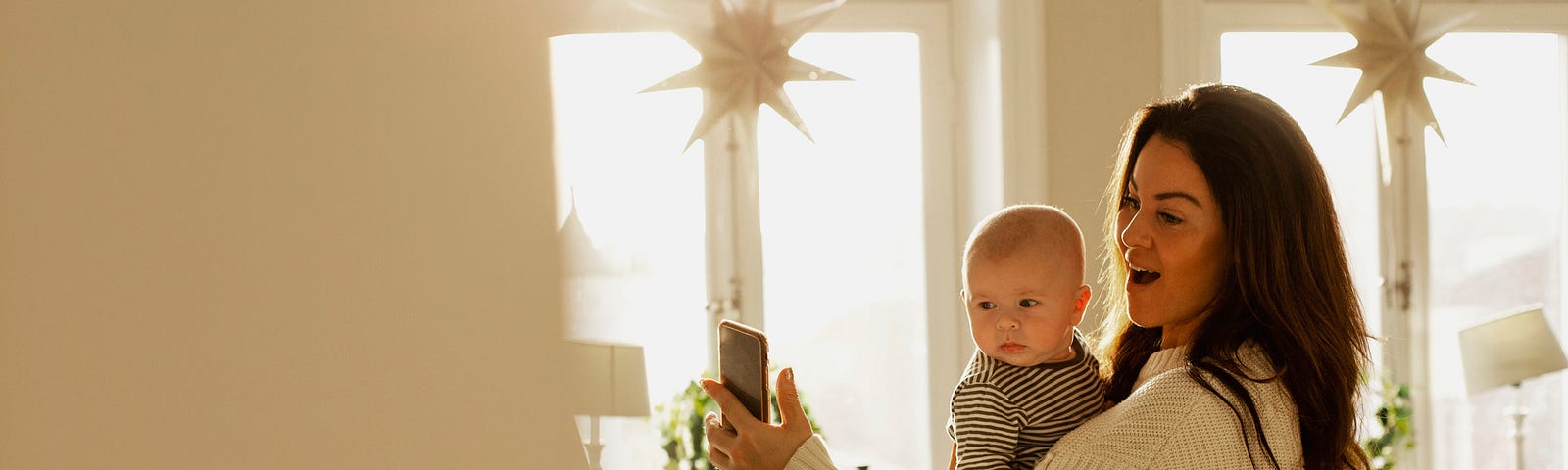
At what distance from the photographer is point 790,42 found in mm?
2982

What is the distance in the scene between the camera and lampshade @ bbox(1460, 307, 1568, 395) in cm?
313

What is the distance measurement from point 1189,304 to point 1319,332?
0.46ft

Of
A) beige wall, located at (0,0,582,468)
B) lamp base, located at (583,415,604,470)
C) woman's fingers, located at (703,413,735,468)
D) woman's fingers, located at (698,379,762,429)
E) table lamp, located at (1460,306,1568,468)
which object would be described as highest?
beige wall, located at (0,0,582,468)

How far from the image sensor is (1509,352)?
125 inches

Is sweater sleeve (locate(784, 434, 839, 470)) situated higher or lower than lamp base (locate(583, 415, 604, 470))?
lower

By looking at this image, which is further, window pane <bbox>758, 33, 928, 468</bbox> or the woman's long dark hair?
window pane <bbox>758, 33, 928, 468</bbox>

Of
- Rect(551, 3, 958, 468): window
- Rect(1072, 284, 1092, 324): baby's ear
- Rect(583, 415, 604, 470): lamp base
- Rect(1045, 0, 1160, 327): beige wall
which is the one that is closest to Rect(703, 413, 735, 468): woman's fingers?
Rect(1072, 284, 1092, 324): baby's ear

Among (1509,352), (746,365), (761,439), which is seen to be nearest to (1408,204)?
(1509,352)

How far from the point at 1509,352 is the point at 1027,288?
2.59 meters

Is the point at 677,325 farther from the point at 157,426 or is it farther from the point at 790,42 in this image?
the point at 157,426

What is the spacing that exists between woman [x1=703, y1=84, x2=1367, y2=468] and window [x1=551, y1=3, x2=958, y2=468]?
1859mm

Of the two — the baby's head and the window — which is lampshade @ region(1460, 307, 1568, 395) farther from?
the baby's head

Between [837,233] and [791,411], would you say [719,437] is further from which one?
[837,233]

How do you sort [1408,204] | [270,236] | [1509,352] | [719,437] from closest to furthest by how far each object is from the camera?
1. [270,236]
2. [719,437]
3. [1509,352]
4. [1408,204]
